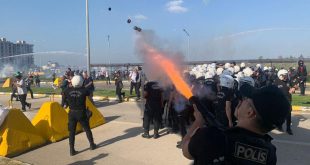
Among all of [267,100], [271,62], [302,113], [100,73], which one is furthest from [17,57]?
[267,100]

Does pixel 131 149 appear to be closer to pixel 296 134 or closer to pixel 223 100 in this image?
pixel 223 100

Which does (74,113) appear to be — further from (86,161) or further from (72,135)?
(86,161)

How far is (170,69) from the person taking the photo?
15.8 feet

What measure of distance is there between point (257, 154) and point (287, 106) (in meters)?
0.34

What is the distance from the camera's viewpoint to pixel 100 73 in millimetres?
43375

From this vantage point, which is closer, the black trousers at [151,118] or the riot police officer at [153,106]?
the riot police officer at [153,106]

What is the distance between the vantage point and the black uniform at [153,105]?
885 centimetres

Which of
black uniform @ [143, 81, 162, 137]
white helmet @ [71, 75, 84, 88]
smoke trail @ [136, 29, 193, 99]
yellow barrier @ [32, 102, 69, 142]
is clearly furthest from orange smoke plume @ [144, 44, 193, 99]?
yellow barrier @ [32, 102, 69, 142]

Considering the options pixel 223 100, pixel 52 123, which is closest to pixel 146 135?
pixel 52 123

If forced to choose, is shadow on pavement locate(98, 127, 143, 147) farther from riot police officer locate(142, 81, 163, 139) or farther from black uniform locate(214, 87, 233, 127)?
black uniform locate(214, 87, 233, 127)

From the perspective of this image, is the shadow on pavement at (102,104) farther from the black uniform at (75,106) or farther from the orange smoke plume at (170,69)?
the orange smoke plume at (170,69)

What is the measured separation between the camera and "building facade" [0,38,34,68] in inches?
3088

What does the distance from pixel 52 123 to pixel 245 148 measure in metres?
7.89

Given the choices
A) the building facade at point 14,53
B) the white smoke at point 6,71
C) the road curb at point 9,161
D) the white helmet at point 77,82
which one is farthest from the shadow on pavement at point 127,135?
the building facade at point 14,53
